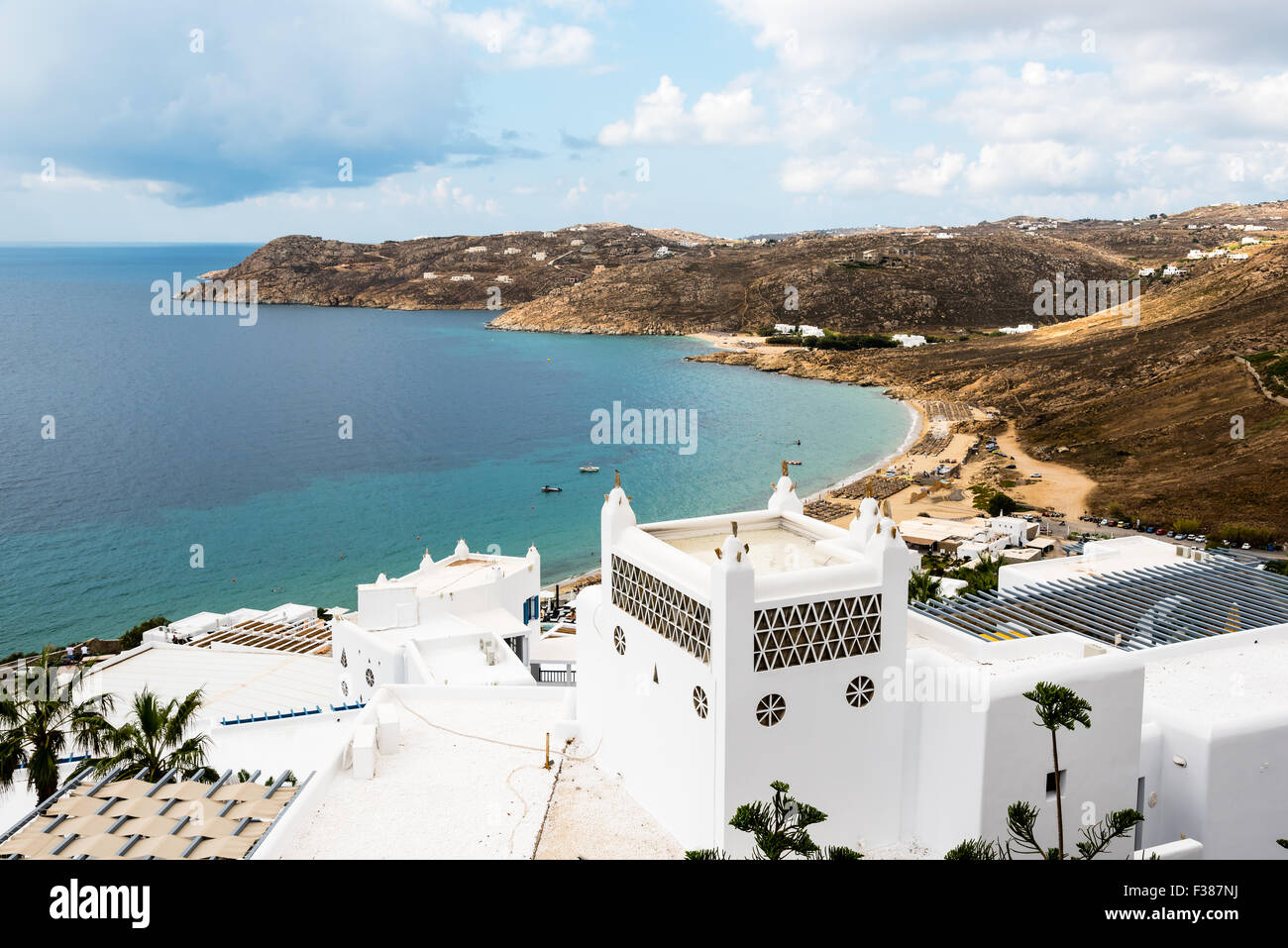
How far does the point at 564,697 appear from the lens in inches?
795

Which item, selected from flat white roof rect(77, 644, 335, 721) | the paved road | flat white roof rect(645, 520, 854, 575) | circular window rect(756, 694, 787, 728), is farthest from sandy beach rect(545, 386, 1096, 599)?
circular window rect(756, 694, 787, 728)

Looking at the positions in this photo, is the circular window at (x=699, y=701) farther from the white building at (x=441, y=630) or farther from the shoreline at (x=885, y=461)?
the shoreline at (x=885, y=461)

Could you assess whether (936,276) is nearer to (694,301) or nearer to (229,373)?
(694,301)

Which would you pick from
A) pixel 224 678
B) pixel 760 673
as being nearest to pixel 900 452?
pixel 224 678

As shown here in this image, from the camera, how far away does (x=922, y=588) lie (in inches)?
1308

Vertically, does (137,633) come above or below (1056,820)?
below

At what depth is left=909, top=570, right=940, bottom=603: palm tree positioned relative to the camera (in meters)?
32.5

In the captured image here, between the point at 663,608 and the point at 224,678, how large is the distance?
24.3 meters

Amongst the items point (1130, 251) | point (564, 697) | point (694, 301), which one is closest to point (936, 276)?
point (694, 301)

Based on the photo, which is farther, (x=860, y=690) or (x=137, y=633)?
(x=137, y=633)

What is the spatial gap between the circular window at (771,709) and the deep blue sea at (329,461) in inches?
1306

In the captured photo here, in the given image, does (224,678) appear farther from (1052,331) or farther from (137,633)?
(1052,331)

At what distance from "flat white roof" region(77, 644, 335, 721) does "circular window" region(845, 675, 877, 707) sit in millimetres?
20453

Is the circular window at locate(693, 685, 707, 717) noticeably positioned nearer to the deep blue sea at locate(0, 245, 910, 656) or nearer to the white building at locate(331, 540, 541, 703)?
the white building at locate(331, 540, 541, 703)
